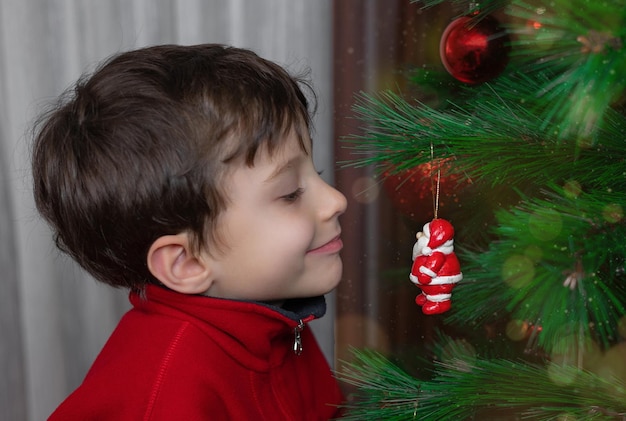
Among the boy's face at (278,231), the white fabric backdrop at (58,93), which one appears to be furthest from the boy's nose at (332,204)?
the white fabric backdrop at (58,93)

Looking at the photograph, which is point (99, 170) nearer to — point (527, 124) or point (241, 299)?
point (241, 299)

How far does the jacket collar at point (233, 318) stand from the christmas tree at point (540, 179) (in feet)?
0.47

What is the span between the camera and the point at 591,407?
0.63 metres

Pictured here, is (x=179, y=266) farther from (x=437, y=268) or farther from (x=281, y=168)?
(x=437, y=268)

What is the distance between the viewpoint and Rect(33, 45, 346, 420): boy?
0.78 m

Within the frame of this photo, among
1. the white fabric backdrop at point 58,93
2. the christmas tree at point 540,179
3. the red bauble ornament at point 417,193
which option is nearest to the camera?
the christmas tree at point 540,179

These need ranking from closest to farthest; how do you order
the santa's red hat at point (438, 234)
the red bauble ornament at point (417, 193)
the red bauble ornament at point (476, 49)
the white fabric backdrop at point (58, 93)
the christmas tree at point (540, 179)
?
the christmas tree at point (540, 179) → the santa's red hat at point (438, 234) → the red bauble ornament at point (476, 49) → the red bauble ornament at point (417, 193) → the white fabric backdrop at point (58, 93)

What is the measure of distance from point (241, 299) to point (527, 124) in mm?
416

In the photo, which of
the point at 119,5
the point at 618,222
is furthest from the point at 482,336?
the point at 119,5

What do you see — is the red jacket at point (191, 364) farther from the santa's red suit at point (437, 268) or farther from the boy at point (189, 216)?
the santa's red suit at point (437, 268)

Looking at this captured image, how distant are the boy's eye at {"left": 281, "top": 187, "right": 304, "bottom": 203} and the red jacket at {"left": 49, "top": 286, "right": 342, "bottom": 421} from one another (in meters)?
0.14

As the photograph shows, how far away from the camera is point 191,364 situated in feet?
2.67

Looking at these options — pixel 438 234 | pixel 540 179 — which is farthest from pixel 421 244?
pixel 540 179

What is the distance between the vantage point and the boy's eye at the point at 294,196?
2.72ft
